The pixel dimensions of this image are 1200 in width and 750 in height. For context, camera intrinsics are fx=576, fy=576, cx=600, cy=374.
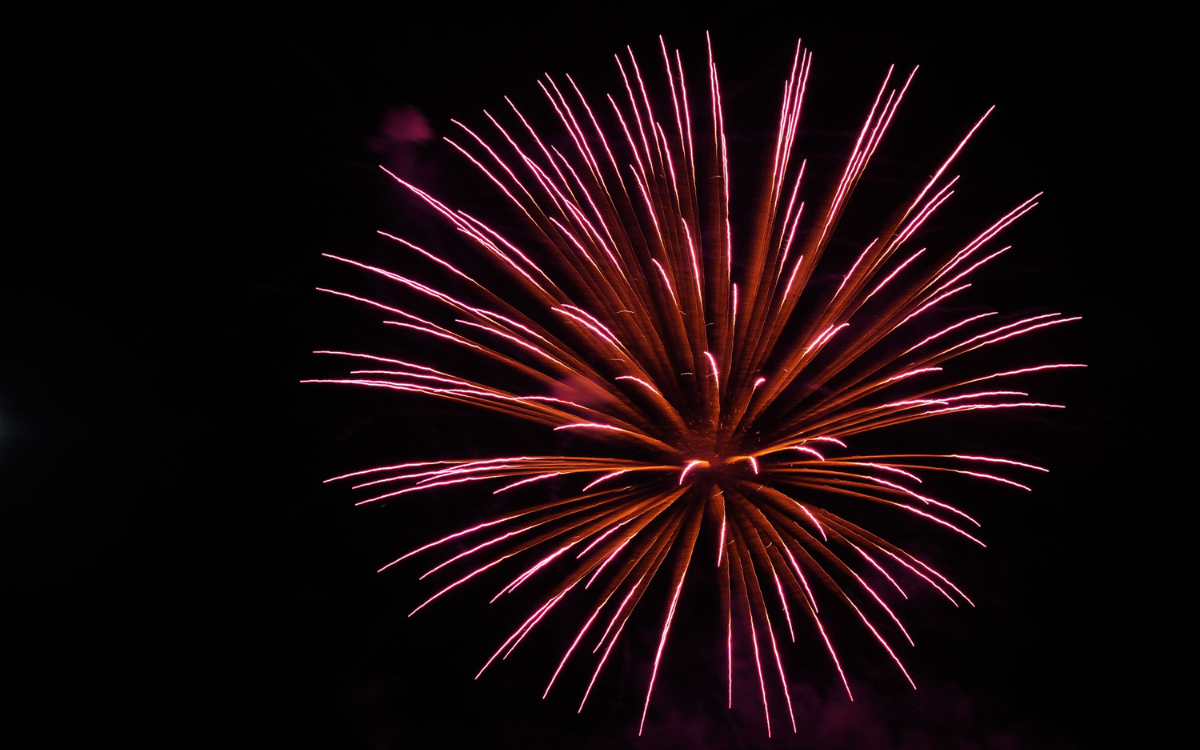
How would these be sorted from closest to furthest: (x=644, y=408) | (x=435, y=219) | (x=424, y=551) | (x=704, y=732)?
(x=704, y=732) → (x=644, y=408) → (x=424, y=551) → (x=435, y=219)

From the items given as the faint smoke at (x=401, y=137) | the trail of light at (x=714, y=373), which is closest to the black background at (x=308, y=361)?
the faint smoke at (x=401, y=137)

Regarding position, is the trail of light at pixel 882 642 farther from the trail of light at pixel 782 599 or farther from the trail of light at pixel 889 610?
the trail of light at pixel 782 599

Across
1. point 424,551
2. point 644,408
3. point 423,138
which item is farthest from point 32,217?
point 644,408

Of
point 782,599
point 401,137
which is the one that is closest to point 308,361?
point 401,137

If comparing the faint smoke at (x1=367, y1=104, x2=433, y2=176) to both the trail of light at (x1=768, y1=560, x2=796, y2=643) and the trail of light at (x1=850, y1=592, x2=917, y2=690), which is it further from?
the trail of light at (x1=850, y1=592, x2=917, y2=690)

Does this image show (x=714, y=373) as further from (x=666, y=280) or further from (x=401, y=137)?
(x=401, y=137)

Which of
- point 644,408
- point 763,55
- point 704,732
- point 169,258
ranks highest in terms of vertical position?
point 763,55

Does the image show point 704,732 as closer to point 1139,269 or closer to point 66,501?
point 1139,269

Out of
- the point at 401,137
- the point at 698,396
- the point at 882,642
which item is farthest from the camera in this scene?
the point at 401,137

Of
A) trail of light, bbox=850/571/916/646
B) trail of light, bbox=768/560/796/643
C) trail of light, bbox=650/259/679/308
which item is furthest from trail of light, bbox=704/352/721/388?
trail of light, bbox=850/571/916/646
